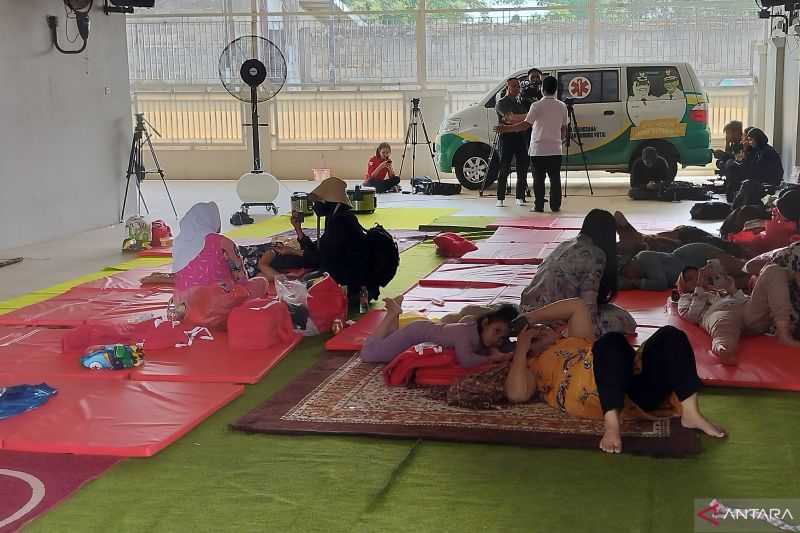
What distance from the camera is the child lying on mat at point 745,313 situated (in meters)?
4.50

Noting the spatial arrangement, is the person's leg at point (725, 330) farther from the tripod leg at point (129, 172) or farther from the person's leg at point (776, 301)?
the tripod leg at point (129, 172)

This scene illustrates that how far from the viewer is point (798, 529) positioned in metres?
2.72

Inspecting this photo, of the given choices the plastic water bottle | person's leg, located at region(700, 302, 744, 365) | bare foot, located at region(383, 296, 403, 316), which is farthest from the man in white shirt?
bare foot, located at region(383, 296, 403, 316)

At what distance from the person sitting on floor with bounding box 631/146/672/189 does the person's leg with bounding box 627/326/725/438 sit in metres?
8.79

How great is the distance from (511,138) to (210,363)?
7353 mm

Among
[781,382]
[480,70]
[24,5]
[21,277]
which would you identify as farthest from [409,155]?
[781,382]

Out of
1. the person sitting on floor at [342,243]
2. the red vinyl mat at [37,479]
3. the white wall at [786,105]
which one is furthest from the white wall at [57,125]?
the white wall at [786,105]

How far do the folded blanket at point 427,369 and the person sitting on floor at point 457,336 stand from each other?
4 cm

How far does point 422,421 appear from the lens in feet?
12.1

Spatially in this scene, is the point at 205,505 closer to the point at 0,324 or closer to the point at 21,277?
the point at 0,324

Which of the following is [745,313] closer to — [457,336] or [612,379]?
[457,336]

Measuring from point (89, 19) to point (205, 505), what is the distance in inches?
320

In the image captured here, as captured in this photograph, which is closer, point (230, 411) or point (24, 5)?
point (230, 411)

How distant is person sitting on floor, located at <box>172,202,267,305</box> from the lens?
17.6ft
